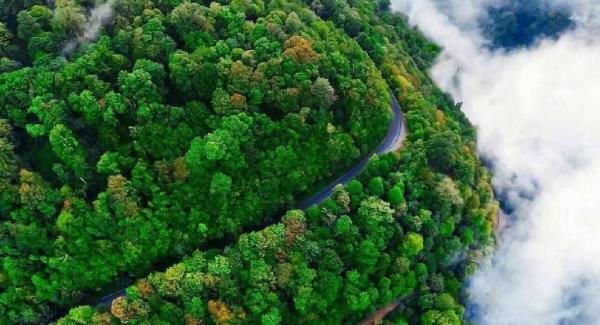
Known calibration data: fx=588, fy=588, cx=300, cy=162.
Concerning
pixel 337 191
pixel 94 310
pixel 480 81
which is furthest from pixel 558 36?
pixel 94 310

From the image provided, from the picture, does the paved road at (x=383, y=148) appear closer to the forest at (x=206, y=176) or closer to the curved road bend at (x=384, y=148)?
the curved road bend at (x=384, y=148)

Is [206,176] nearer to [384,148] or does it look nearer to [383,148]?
[383,148]

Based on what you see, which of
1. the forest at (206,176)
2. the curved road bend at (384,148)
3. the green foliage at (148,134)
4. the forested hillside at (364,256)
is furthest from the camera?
the curved road bend at (384,148)

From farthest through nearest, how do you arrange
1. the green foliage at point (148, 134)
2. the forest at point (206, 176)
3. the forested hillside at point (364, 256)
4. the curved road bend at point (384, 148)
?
1. the curved road bend at point (384, 148)
2. the forested hillside at point (364, 256)
3. the forest at point (206, 176)
4. the green foliage at point (148, 134)

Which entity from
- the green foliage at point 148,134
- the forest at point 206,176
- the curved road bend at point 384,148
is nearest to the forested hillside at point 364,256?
Result: the forest at point 206,176

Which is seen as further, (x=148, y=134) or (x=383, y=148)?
(x=383, y=148)

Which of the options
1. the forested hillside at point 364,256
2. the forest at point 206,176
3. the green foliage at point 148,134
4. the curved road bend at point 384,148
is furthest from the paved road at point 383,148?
the forested hillside at point 364,256

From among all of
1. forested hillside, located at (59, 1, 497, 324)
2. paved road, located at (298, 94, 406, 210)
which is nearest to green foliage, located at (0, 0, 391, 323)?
paved road, located at (298, 94, 406, 210)

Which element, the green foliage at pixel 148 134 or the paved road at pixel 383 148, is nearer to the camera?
the green foliage at pixel 148 134

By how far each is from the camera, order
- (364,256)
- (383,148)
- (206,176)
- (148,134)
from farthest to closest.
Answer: (383,148)
(364,256)
(206,176)
(148,134)

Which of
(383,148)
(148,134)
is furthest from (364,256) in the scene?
(148,134)
